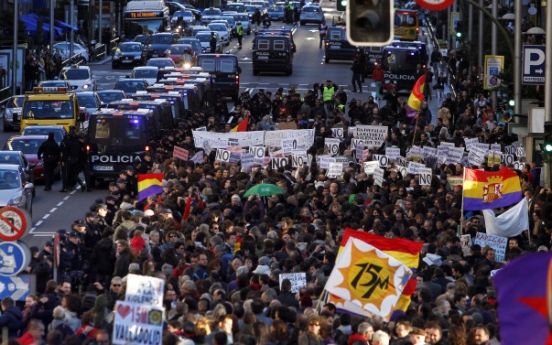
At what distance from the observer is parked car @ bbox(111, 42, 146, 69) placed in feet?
206

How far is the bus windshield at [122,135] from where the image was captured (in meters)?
33.4

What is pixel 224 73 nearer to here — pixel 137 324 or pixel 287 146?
pixel 287 146

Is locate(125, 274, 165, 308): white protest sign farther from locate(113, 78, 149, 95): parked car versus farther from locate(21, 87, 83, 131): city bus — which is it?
locate(113, 78, 149, 95): parked car

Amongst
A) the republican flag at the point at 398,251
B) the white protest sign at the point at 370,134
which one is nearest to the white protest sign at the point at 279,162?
the white protest sign at the point at 370,134

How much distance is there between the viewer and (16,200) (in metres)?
27.8

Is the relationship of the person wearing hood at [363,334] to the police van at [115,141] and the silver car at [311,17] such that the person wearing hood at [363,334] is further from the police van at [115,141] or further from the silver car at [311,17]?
the silver car at [311,17]

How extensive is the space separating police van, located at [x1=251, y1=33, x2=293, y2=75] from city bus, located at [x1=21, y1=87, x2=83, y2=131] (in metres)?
20.4

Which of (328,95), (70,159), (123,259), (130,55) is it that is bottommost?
(123,259)

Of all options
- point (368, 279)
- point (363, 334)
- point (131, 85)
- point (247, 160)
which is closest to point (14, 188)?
point (247, 160)

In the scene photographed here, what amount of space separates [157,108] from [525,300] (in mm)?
27388

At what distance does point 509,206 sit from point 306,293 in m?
8.07

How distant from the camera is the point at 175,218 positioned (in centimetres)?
2305

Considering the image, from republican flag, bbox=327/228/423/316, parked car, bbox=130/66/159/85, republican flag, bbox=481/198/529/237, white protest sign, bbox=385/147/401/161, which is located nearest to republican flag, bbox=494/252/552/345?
republican flag, bbox=327/228/423/316

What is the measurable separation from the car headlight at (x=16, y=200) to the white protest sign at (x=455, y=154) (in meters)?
8.13
